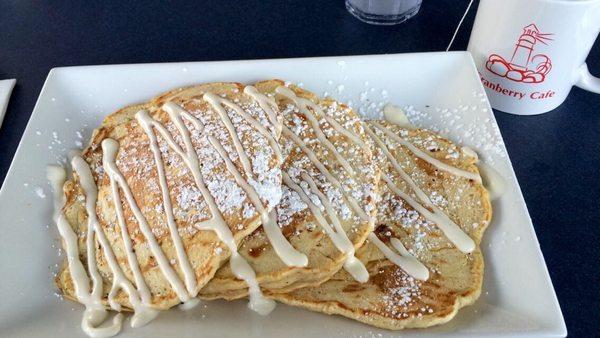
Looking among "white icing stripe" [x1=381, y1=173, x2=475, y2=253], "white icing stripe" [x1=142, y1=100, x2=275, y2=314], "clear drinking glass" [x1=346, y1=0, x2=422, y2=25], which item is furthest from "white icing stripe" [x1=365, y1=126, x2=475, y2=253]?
"clear drinking glass" [x1=346, y1=0, x2=422, y2=25]

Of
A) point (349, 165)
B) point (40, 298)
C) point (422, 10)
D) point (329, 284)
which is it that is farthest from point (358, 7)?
point (40, 298)

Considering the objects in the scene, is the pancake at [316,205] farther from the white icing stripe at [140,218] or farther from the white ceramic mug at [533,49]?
the white ceramic mug at [533,49]

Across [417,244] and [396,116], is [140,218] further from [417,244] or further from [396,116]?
[396,116]

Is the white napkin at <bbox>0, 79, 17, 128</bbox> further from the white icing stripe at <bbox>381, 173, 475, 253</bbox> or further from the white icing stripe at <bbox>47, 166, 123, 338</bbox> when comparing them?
the white icing stripe at <bbox>381, 173, 475, 253</bbox>

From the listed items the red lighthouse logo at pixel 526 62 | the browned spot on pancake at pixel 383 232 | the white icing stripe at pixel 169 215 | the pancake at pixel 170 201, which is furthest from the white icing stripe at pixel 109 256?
the red lighthouse logo at pixel 526 62

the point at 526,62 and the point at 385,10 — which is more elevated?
the point at 526,62

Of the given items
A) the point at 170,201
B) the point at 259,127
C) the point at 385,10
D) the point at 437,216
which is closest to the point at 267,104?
the point at 259,127
